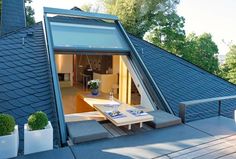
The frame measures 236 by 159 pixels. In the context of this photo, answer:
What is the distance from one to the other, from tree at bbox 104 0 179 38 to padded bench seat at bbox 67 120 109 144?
16276 millimetres

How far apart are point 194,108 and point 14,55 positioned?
17.5 feet

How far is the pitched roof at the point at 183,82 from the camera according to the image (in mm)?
5859

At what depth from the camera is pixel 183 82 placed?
6.97 m

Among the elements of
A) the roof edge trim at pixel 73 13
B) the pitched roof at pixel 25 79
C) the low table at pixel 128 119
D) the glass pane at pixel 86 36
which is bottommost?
the low table at pixel 128 119

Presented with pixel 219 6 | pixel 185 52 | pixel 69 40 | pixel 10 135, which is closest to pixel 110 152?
pixel 10 135

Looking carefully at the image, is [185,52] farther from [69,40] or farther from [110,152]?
[110,152]

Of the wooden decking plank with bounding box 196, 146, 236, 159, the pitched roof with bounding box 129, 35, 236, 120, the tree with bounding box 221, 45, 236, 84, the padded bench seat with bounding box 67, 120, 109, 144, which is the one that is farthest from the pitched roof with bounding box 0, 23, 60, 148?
the tree with bounding box 221, 45, 236, 84

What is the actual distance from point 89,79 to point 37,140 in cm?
779

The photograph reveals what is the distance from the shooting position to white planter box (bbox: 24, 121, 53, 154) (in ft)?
10.9

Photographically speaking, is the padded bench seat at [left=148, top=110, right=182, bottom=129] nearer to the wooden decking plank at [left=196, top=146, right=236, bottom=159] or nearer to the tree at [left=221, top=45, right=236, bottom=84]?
the wooden decking plank at [left=196, top=146, right=236, bottom=159]

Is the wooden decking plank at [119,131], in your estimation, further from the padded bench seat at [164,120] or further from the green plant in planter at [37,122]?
the green plant in planter at [37,122]

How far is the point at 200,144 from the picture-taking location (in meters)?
3.73

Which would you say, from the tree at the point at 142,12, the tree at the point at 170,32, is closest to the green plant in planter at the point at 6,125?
the tree at the point at 142,12

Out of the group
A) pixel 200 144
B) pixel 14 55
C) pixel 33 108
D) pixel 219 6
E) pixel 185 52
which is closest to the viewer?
pixel 200 144
